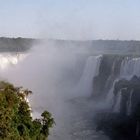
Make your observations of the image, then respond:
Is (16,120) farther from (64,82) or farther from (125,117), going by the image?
(64,82)

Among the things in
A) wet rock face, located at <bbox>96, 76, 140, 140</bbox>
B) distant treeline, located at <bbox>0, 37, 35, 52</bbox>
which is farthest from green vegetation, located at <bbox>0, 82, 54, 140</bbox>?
distant treeline, located at <bbox>0, 37, 35, 52</bbox>

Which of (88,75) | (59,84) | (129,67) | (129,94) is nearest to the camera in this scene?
(129,94)

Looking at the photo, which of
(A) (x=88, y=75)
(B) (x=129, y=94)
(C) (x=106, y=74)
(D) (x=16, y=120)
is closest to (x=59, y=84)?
(A) (x=88, y=75)

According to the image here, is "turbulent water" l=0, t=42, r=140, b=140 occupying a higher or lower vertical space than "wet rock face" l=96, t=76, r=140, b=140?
higher

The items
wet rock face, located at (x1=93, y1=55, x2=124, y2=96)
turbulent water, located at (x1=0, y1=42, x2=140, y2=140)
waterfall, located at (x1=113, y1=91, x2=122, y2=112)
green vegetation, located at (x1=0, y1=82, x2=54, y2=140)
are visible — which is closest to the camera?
green vegetation, located at (x1=0, y1=82, x2=54, y2=140)

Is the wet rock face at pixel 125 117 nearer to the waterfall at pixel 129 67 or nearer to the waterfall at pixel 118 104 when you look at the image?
the waterfall at pixel 118 104

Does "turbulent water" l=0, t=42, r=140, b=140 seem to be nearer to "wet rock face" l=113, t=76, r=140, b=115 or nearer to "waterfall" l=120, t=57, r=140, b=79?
"waterfall" l=120, t=57, r=140, b=79

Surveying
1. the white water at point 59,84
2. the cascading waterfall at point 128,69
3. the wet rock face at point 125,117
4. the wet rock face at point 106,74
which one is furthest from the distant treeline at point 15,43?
the wet rock face at point 125,117
